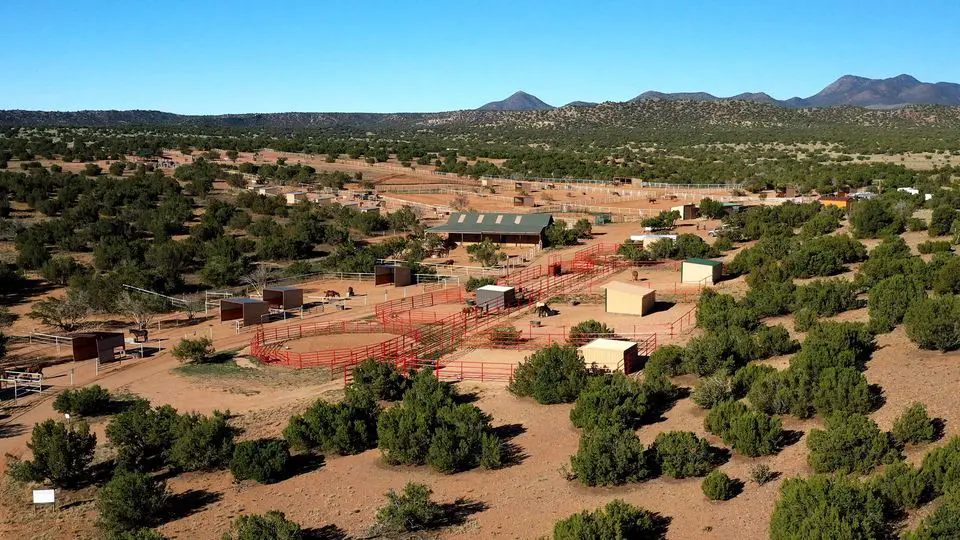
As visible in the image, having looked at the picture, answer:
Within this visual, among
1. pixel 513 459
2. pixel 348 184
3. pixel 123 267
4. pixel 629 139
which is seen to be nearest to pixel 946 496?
pixel 513 459

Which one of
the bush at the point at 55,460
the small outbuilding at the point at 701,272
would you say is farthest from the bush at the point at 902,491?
the small outbuilding at the point at 701,272

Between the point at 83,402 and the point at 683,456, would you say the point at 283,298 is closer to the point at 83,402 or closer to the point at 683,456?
the point at 83,402

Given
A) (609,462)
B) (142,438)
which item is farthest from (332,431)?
(609,462)

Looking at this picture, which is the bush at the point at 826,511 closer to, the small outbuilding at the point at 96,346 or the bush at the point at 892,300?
the bush at the point at 892,300

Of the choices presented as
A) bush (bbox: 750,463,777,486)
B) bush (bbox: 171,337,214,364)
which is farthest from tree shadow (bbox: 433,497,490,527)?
bush (bbox: 171,337,214,364)

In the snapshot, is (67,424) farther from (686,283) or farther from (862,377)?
(686,283)
